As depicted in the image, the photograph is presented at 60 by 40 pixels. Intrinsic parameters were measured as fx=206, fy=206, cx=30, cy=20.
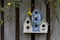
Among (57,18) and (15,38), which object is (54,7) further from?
(15,38)

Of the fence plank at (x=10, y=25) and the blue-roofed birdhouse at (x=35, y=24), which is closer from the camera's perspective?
the blue-roofed birdhouse at (x=35, y=24)

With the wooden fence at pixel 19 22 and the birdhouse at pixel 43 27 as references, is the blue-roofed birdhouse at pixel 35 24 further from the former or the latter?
the wooden fence at pixel 19 22

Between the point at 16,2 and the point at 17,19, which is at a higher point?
the point at 16,2

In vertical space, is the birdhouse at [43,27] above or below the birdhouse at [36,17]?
below

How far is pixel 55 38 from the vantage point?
2363 mm

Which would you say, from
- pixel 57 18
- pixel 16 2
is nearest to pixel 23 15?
pixel 16 2

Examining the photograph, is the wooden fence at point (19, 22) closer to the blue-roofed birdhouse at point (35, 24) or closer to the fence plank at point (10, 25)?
the fence plank at point (10, 25)

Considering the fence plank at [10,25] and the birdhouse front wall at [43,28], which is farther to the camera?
the fence plank at [10,25]

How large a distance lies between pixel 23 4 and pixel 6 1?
0.19 m

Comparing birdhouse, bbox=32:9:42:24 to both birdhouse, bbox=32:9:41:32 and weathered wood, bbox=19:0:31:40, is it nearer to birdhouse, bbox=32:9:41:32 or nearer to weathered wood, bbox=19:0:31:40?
birdhouse, bbox=32:9:41:32

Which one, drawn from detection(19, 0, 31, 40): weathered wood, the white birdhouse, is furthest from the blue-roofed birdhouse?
detection(19, 0, 31, 40): weathered wood

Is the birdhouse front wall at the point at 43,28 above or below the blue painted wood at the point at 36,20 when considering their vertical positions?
below

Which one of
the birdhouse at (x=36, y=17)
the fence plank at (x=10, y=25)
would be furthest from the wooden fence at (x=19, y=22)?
the birdhouse at (x=36, y=17)

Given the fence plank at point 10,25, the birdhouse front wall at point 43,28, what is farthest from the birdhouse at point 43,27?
the fence plank at point 10,25
